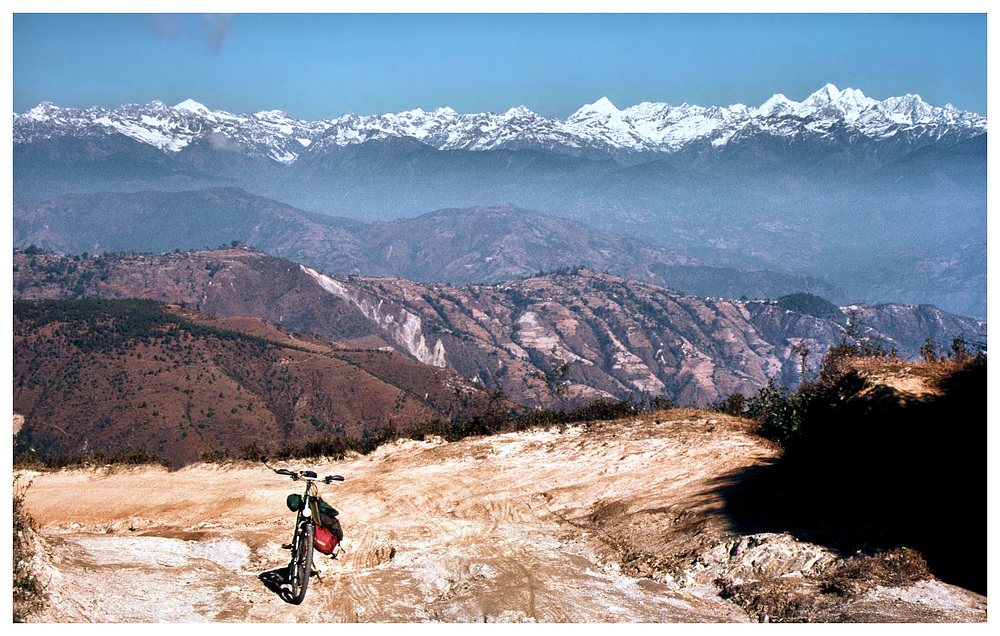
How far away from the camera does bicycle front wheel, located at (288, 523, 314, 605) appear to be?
9.88 m

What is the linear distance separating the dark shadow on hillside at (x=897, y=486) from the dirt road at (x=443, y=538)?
75 centimetres

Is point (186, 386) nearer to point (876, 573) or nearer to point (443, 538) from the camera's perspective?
point (443, 538)

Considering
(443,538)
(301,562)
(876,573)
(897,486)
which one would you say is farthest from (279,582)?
(897,486)

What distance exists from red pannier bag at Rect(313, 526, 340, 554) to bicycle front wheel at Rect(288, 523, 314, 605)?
45 centimetres

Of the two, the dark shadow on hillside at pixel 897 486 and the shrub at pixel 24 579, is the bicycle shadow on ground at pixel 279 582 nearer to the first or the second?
the shrub at pixel 24 579

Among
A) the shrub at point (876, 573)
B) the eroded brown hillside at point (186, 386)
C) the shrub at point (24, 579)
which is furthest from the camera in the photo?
the eroded brown hillside at point (186, 386)

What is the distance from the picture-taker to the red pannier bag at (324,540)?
10.8 meters

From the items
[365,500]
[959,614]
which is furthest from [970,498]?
[365,500]

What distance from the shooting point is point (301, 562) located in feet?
32.8

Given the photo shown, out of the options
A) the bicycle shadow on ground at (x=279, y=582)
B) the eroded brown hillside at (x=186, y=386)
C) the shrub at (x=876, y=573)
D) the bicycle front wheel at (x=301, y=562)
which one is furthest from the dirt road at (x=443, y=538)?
the eroded brown hillside at (x=186, y=386)

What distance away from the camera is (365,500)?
617 inches

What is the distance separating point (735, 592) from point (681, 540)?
2.07 meters

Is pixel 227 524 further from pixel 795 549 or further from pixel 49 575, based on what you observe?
pixel 795 549

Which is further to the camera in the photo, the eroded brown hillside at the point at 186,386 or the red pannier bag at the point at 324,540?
the eroded brown hillside at the point at 186,386
